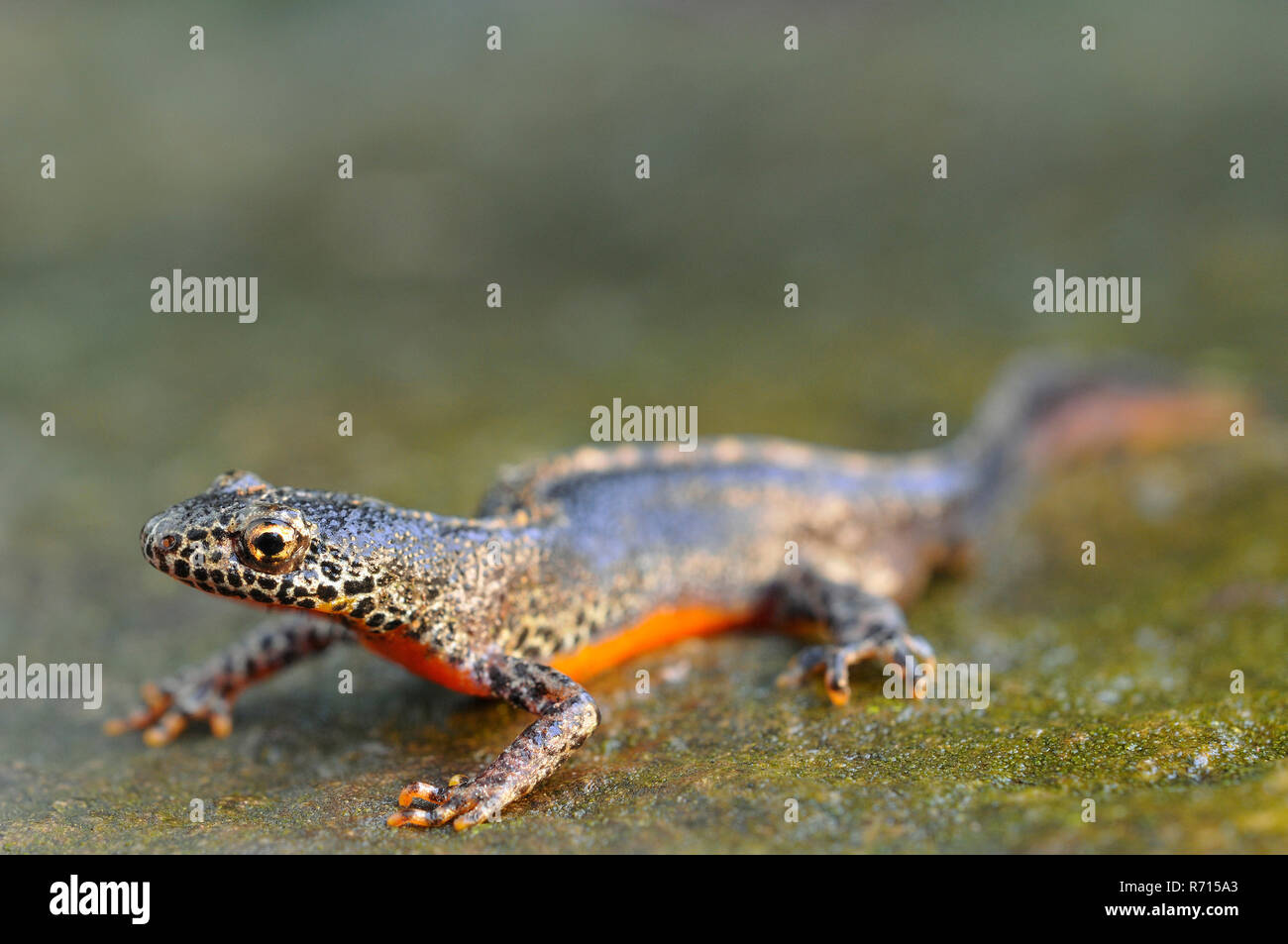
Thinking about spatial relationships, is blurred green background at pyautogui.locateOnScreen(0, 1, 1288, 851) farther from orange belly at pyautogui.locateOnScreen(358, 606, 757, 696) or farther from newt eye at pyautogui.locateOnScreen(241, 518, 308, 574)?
newt eye at pyautogui.locateOnScreen(241, 518, 308, 574)

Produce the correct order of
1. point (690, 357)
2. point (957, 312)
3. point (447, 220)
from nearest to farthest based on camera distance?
point (690, 357)
point (957, 312)
point (447, 220)

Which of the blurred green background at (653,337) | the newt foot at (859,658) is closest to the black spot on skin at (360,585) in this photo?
the blurred green background at (653,337)

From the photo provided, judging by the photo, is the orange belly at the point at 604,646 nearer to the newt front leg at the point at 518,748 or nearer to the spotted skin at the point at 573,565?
the spotted skin at the point at 573,565

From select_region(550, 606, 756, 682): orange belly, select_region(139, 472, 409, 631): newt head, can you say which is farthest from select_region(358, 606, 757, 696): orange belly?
select_region(139, 472, 409, 631): newt head

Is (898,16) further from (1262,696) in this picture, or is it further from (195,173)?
(1262,696)
